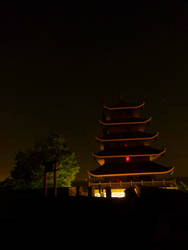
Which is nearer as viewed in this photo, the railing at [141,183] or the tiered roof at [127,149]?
the railing at [141,183]

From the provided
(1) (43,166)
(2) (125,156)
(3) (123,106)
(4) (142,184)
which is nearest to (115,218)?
(4) (142,184)

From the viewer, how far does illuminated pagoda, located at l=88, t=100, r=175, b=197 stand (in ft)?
66.0

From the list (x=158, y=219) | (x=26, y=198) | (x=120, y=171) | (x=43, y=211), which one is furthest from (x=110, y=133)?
(x=158, y=219)

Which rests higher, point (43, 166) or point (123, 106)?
point (123, 106)

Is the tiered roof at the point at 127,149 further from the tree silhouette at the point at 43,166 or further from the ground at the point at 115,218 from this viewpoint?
the ground at the point at 115,218

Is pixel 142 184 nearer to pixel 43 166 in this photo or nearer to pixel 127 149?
pixel 127 149

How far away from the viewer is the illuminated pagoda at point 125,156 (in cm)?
2011

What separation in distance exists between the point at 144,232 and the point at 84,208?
3.40 m

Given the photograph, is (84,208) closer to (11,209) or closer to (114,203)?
(114,203)

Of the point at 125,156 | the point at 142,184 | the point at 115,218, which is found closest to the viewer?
the point at 115,218

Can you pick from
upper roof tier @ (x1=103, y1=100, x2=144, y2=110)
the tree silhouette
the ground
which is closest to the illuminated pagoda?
upper roof tier @ (x1=103, y1=100, x2=144, y2=110)

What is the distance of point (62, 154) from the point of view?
953 inches

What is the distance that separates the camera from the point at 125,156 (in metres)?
21.7

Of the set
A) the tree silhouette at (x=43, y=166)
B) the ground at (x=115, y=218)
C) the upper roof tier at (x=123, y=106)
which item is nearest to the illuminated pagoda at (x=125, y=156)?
the upper roof tier at (x=123, y=106)
